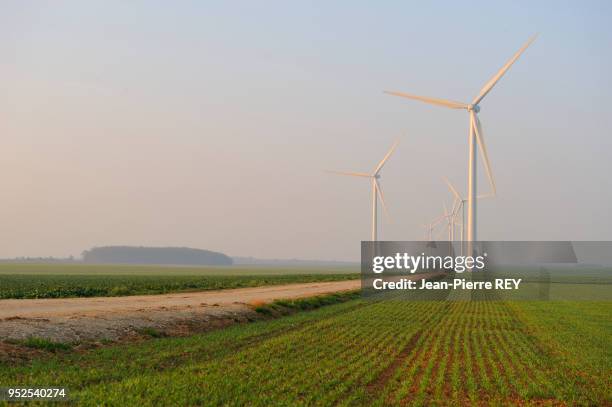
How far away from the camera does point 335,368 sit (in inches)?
918

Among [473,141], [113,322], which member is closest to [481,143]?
[473,141]

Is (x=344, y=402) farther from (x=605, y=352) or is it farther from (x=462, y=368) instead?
(x=605, y=352)

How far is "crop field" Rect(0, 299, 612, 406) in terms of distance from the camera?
18500 millimetres

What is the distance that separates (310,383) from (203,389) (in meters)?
3.63

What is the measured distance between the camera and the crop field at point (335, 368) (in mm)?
18500

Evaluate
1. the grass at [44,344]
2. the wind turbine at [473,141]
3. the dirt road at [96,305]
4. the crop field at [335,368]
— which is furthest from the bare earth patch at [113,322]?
the wind turbine at [473,141]

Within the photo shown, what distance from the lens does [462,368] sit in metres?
24.5

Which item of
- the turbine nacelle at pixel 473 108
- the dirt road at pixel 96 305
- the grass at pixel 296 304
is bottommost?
the grass at pixel 296 304

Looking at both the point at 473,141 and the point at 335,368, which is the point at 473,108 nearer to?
the point at 473,141

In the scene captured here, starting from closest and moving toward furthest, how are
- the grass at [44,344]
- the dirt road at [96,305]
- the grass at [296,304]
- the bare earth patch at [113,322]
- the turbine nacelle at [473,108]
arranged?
the grass at [44,344], the bare earth patch at [113,322], the dirt road at [96,305], the grass at [296,304], the turbine nacelle at [473,108]

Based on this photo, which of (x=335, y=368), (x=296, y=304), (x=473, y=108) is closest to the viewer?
(x=335, y=368)

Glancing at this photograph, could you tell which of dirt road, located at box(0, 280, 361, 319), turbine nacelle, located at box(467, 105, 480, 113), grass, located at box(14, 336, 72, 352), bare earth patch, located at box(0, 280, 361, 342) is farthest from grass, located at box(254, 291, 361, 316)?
turbine nacelle, located at box(467, 105, 480, 113)

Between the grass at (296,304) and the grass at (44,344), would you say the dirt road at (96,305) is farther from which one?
the grass at (44,344)

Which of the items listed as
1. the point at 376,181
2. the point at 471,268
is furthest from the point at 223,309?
the point at 376,181
